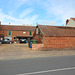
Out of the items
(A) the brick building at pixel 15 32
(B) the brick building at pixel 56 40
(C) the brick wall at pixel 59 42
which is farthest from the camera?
(A) the brick building at pixel 15 32

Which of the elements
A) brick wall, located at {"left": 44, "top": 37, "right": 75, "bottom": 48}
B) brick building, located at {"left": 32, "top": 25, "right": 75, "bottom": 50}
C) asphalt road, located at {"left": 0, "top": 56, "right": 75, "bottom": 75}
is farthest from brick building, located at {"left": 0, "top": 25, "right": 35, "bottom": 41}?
asphalt road, located at {"left": 0, "top": 56, "right": 75, "bottom": 75}

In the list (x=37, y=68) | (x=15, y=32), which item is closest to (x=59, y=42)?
(x=37, y=68)

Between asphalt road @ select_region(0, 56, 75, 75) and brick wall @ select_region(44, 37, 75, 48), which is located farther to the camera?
brick wall @ select_region(44, 37, 75, 48)

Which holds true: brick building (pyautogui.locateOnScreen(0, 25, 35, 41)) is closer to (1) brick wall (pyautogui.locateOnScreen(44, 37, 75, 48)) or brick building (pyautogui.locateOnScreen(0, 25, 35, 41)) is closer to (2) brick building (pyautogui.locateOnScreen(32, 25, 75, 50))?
(2) brick building (pyautogui.locateOnScreen(32, 25, 75, 50))

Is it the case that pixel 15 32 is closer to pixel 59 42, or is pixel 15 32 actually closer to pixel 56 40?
pixel 56 40

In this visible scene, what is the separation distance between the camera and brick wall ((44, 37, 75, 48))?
14.8 metres

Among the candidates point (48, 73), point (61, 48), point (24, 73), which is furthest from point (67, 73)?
point (61, 48)

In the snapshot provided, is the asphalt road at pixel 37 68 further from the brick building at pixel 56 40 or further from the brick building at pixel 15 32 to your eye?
the brick building at pixel 15 32

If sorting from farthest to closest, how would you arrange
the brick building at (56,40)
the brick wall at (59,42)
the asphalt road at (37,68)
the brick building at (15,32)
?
the brick building at (15,32), the brick wall at (59,42), the brick building at (56,40), the asphalt road at (37,68)

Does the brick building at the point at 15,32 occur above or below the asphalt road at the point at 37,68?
above

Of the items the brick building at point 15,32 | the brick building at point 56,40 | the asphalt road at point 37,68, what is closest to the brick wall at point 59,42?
the brick building at point 56,40

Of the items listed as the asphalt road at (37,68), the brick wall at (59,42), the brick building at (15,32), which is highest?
the brick building at (15,32)

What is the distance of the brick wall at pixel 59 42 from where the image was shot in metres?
14.8

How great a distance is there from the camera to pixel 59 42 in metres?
15.4
